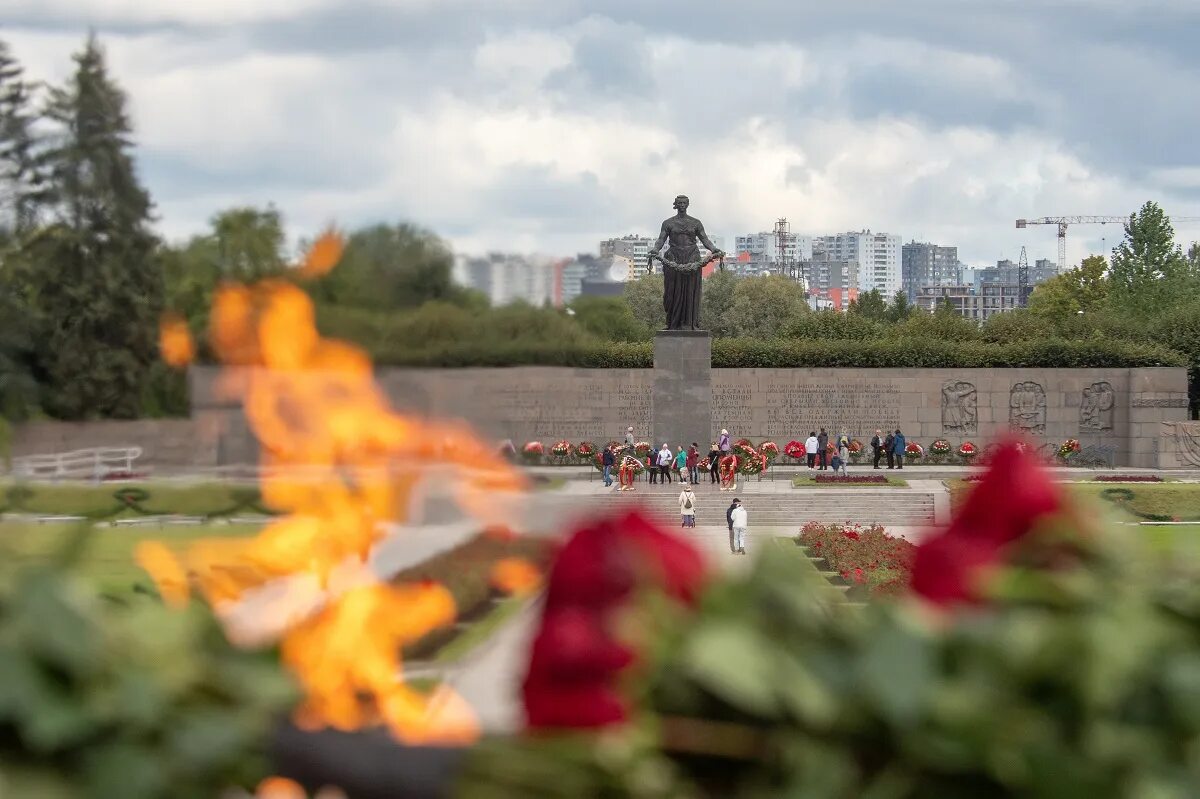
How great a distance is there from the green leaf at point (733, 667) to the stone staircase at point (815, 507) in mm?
21113

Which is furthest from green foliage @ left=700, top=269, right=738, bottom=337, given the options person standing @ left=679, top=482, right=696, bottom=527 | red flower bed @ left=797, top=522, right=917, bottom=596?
red flower bed @ left=797, top=522, right=917, bottom=596

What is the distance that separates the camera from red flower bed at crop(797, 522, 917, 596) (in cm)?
1437

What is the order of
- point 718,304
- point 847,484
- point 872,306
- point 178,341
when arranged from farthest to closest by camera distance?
point 718,304
point 872,306
point 847,484
point 178,341

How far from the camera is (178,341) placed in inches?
101

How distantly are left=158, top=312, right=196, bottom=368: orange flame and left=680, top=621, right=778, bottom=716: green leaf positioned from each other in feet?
6.15

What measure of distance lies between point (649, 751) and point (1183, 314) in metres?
42.0

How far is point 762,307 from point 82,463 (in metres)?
70.1

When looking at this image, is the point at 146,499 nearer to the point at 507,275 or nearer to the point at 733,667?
the point at 507,275

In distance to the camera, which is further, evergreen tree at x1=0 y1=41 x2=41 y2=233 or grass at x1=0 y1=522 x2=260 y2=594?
evergreen tree at x1=0 y1=41 x2=41 y2=233

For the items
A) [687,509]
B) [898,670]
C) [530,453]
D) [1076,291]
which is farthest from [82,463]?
[1076,291]

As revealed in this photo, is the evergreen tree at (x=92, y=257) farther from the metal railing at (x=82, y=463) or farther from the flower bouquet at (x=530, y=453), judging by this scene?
the flower bouquet at (x=530, y=453)

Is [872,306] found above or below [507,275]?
above

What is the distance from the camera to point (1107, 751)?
2.98ft

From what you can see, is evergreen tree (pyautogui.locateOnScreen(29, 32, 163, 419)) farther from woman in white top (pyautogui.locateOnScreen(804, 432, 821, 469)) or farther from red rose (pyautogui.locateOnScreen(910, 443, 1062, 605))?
woman in white top (pyautogui.locateOnScreen(804, 432, 821, 469))
